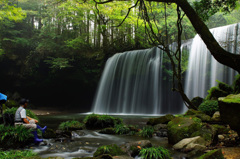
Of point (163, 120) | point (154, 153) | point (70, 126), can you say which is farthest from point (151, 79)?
point (154, 153)

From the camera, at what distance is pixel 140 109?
17922mm

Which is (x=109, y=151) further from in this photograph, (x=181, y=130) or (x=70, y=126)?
(x=70, y=126)

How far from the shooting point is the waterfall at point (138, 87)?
17.9m

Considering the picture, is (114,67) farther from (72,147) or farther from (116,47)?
(72,147)

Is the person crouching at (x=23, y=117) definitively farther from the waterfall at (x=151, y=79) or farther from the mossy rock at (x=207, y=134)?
the waterfall at (x=151, y=79)

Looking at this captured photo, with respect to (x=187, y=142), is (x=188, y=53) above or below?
above

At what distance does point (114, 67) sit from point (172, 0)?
1584 centimetres

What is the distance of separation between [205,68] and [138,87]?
20.6 feet

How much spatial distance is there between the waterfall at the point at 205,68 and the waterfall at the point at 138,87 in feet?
8.13

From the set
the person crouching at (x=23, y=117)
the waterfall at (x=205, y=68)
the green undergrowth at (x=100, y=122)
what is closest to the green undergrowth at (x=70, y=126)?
the green undergrowth at (x=100, y=122)

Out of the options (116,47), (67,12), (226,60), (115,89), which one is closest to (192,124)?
(226,60)

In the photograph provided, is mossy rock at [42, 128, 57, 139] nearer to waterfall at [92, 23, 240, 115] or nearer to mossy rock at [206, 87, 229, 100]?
mossy rock at [206, 87, 229, 100]

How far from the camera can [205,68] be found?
15.1 metres

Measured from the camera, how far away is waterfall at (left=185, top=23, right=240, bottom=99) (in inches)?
555
